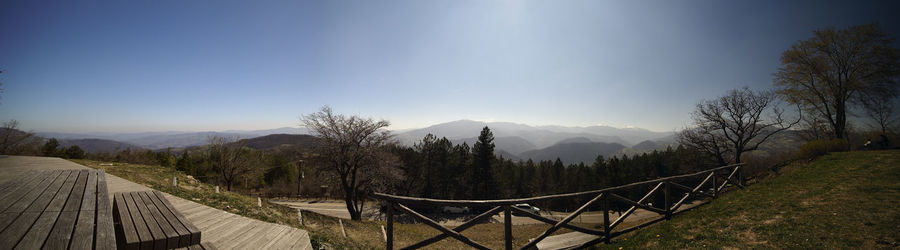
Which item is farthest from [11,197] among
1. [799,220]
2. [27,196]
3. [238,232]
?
[799,220]

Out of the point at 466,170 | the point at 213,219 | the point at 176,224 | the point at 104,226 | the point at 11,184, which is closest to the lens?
the point at 104,226

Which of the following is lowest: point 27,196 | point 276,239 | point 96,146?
point 96,146

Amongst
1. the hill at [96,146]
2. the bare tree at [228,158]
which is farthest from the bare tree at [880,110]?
the hill at [96,146]

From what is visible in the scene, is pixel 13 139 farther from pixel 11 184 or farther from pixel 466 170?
pixel 466 170

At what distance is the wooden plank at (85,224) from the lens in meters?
Answer: 1.63

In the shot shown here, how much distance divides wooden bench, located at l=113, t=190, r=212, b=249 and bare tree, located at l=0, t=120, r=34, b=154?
121 ft

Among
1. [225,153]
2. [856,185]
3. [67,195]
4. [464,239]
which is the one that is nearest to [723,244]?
[464,239]

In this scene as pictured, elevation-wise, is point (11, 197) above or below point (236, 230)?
above

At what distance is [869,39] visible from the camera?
1480 cm

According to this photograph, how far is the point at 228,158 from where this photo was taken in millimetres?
28531

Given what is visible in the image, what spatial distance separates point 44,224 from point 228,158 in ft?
113

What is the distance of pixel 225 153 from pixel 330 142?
2241cm

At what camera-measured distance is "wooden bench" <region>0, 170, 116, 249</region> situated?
163 centimetres

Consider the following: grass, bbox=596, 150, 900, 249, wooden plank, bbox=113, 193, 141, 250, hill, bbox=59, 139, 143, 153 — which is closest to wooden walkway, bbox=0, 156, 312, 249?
wooden plank, bbox=113, 193, 141, 250
